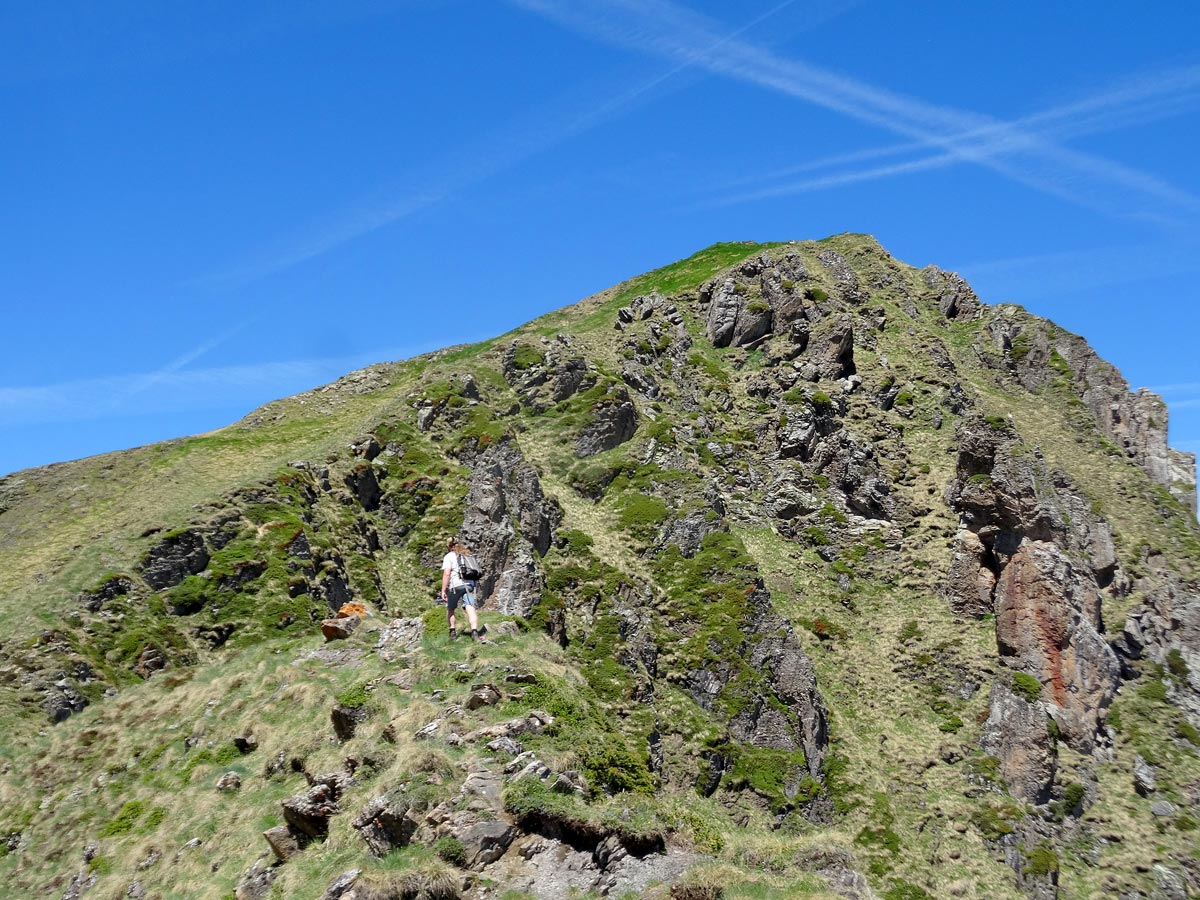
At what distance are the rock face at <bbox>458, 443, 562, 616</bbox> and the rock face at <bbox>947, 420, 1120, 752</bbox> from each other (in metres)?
28.9

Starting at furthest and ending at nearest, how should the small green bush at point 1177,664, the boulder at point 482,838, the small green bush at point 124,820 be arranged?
the small green bush at point 1177,664, the small green bush at point 124,820, the boulder at point 482,838

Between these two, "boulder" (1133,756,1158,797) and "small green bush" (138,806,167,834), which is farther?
"boulder" (1133,756,1158,797)

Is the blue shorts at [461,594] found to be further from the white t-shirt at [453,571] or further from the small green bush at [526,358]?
the small green bush at [526,358]

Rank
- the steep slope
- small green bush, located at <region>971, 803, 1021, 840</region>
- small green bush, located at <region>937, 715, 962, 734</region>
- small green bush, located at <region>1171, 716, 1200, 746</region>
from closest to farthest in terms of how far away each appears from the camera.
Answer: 1. the steep slope
2. small green bush, located at <region>971, 803, 1021, 840</region>
3. small green bush, located at <region>937, 715, 962, 734</region>
4. small green bush, located at <region>1171, 716, 1200, 746</region>

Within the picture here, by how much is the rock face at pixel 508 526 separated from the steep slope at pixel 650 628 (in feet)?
0.87

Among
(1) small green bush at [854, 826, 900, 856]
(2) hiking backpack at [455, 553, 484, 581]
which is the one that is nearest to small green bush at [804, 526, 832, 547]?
(1) small green bush at [854, 826, 900, 856]

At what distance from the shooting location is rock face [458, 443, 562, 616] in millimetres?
50406

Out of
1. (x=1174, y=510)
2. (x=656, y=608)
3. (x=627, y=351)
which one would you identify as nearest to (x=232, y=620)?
(x=656, y=608)

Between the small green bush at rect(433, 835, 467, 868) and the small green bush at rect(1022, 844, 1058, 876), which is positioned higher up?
the small green bush at rect(433, 835, 467, 868)

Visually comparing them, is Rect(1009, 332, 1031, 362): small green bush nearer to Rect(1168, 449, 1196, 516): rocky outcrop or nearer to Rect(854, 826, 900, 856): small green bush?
Rect(1168, 449, 1196, 516): rocky outcrop

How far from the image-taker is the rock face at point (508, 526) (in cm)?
5041

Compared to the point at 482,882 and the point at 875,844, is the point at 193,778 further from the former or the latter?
the point at 875,844

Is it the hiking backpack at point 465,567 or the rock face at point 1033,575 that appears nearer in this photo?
the hiking backpack at point 465,567

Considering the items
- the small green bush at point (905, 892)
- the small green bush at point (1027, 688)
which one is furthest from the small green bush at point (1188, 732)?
the small green bush at point (905, 892)
